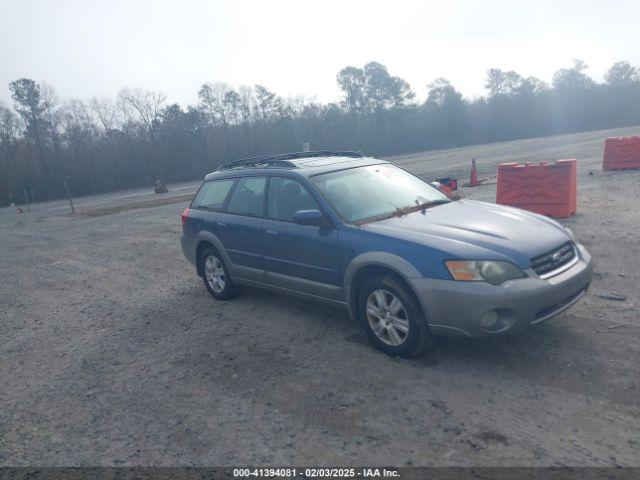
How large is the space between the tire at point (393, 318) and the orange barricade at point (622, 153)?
1444 cm

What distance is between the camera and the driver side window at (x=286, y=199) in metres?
5.28

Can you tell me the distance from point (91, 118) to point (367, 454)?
70.6 m

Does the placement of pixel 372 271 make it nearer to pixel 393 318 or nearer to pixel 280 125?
pixel 393 318

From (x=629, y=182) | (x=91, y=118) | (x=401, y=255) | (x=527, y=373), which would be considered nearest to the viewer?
(x=527, y=373)

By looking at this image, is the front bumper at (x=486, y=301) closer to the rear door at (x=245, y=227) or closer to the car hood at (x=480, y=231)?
the car hood at (x=480, y=231)

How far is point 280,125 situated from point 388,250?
228 feet

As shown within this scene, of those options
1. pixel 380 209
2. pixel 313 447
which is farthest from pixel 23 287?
pixel 313 447

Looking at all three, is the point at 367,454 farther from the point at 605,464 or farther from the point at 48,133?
the point at 48,133

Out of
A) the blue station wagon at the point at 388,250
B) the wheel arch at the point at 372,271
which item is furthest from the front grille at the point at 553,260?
the wheel arch at the point at 372,271

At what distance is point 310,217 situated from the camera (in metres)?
4.87

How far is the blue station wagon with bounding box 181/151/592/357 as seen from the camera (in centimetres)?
397

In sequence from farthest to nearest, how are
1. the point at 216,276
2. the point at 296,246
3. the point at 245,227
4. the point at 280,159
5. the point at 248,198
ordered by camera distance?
the point at 216,276
the point at 280,159
the point at 248,198
the point at 245,227
the point at 296,246

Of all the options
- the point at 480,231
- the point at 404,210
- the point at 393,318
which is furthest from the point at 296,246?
the point at 480,231

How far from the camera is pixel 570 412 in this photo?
340cm
